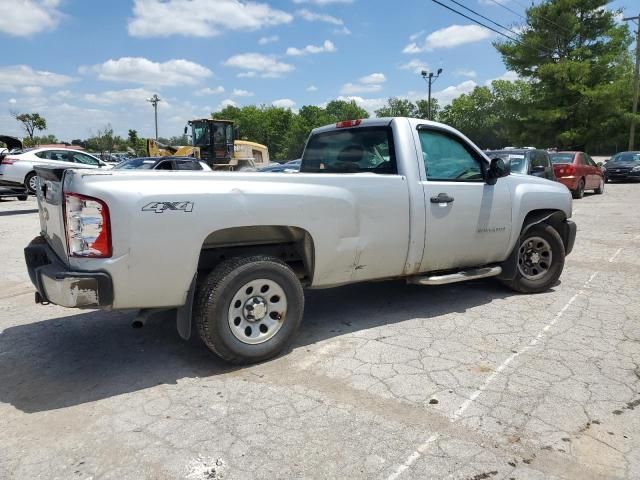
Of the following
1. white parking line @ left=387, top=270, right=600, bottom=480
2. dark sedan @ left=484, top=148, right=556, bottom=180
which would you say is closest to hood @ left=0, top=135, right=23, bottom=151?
dark sedan @ left=484, top=148, right=556, bottom=180

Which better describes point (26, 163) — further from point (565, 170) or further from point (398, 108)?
point (398, 108)

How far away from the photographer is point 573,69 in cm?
3319

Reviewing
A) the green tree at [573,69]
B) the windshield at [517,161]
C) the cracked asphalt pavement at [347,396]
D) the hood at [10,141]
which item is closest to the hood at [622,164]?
the green tree at [573,69]

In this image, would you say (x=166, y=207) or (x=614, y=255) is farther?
(x=614, y=255)

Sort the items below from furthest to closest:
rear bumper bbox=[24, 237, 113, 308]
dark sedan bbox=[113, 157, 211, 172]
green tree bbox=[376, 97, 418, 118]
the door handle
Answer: green tree bbox=[376, 97, 418, 118] → dark sedan bbox=[113, 157, 211, 172] → the door handle → rear bumper bbox=[24, 237, 113, 308]

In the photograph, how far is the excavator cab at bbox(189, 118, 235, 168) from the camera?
82.1ft

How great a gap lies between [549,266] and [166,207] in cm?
445

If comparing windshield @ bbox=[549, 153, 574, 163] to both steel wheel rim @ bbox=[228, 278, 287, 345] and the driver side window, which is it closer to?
the driver side window

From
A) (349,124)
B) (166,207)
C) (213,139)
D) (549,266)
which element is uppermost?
(213,139)

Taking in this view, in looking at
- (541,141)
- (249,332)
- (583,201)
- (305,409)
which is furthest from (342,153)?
(541,141)

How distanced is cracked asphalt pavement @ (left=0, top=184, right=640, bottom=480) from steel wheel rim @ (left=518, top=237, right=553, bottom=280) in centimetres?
42

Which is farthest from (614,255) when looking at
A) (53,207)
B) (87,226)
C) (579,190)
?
(579,190)

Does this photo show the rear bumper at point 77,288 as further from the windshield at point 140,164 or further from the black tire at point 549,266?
the windshield at point 140,164

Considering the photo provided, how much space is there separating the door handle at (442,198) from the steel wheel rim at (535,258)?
60.1 inches
